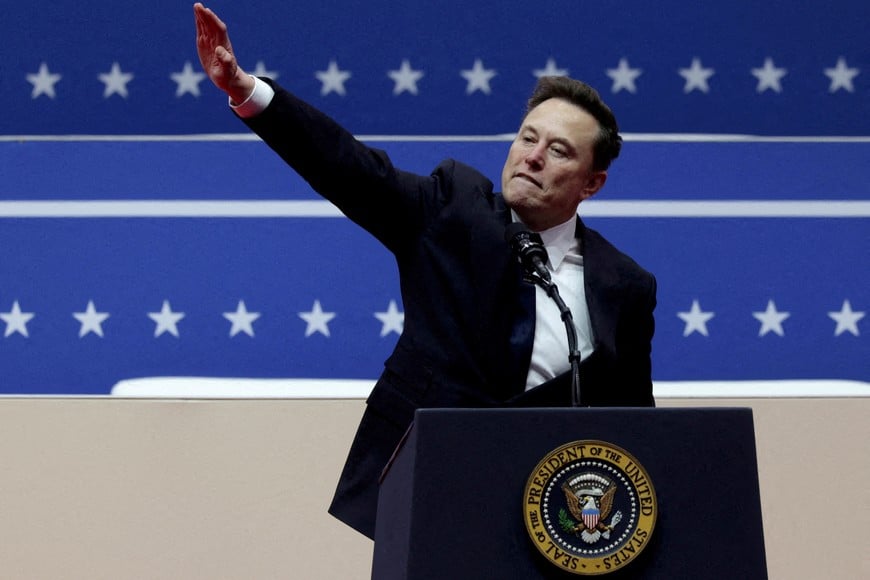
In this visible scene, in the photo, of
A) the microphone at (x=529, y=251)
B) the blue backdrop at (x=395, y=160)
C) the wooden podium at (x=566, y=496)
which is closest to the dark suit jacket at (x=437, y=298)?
the microphone at (x=529, y=251)

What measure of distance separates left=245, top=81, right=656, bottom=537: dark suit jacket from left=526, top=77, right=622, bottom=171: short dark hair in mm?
229

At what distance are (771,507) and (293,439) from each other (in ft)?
3.53

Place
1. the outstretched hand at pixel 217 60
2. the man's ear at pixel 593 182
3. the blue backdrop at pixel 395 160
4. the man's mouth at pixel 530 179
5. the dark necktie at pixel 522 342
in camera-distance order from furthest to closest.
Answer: the blue backdrop at pixel 395 160, the man's ear at pixel 593 182, the man's mouth at pixel 530 179, the dark necktie at pixel 522 342, the outstretched hand at pixel 217 60

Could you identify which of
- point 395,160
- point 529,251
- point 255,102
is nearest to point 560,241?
point 529,251

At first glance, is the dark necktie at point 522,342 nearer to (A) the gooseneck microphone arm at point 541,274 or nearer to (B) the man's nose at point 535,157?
(A) the gooseneck microphone arm at point 541,274

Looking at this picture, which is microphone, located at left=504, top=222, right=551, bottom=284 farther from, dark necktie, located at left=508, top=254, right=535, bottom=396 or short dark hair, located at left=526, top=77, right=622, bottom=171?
short dark hair, located at left=526, top=77, right=622, bottom=171

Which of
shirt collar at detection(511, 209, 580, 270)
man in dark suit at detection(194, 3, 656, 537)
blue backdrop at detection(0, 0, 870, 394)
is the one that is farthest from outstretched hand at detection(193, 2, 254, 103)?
blue backdrop at detection(0, 0, 870, 394)

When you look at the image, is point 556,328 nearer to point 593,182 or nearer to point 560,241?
point 560,241

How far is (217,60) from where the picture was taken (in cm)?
150

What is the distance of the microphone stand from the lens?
53.4 inches

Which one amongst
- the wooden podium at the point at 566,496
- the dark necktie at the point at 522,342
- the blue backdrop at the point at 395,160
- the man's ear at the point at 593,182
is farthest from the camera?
the blue backdrop at the point at 395,160

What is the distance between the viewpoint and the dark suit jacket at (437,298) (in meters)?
1.60

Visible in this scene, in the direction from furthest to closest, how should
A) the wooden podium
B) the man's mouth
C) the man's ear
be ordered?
the man's ear → the man's mouth → the wooden podium

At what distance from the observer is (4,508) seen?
8.12 feet
